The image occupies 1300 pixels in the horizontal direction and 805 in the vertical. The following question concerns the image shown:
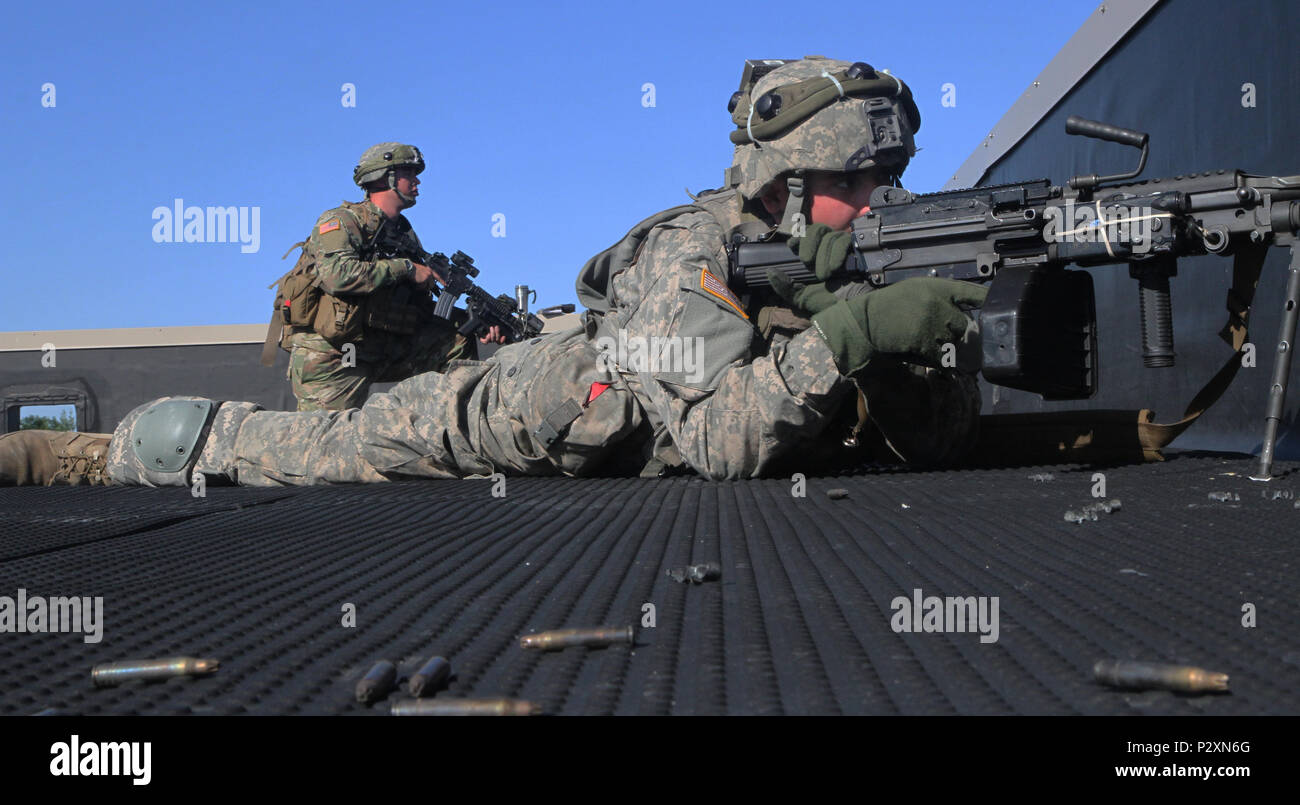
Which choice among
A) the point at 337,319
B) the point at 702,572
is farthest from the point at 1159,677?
the point at 337,319

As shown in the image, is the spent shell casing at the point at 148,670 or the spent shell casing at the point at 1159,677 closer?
the spent shell casing at the point at 1159,677

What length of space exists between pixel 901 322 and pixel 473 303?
396 centimetres

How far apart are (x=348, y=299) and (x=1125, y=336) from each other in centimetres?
367

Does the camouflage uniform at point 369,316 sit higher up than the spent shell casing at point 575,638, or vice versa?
the camouflage uniform at point 369,316

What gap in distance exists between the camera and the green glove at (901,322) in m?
2.09

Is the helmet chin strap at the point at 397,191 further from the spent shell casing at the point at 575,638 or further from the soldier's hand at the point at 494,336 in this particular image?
the spent shell casing at the point at 575,638

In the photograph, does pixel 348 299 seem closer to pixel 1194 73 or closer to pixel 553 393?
pixel 553 393

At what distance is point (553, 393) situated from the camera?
2.64m

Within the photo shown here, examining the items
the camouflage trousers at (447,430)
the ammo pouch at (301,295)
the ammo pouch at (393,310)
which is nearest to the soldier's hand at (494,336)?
the ammo pouch at (393,310)

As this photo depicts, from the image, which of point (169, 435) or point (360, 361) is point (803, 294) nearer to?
point (169, 435)

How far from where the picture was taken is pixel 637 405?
2705mm

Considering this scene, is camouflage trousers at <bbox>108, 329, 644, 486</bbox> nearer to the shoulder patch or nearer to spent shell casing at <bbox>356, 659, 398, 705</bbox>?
the shoulder patch

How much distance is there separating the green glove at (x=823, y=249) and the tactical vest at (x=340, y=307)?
330 cm
